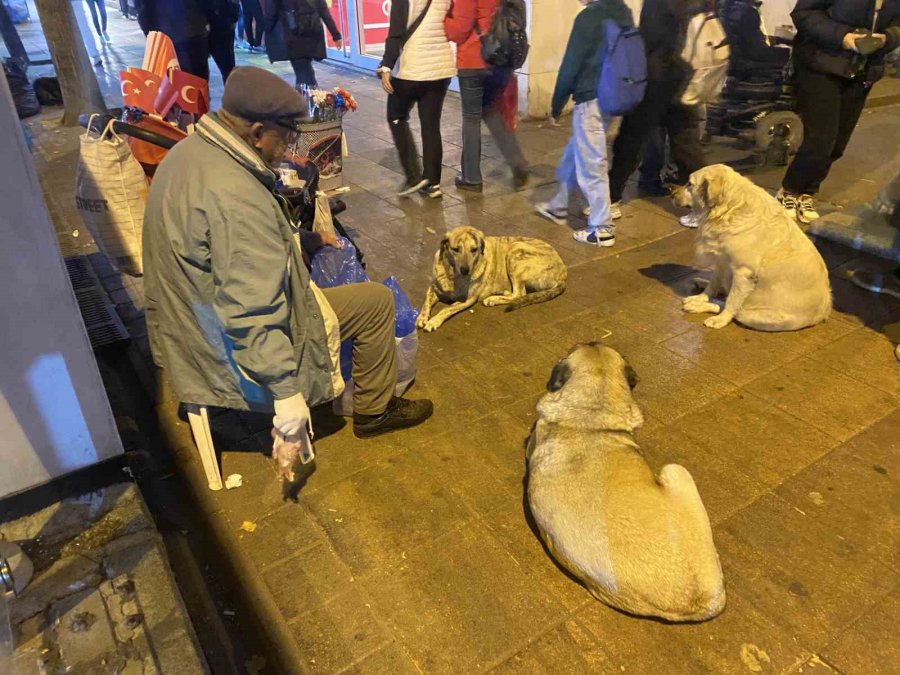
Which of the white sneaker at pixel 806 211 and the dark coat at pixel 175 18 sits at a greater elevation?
the dark coat at pixel 175 18

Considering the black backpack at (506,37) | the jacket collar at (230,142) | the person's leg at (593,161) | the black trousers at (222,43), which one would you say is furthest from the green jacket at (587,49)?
the black trousers at (222,43)

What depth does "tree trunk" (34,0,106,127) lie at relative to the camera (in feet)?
29.6

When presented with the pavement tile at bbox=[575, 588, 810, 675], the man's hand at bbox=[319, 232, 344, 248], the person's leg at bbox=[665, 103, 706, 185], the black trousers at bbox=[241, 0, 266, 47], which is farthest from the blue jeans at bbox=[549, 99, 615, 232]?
the black trousers at bbox=[241, 0, 266, 47]

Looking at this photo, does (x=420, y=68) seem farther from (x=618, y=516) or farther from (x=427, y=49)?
(x=618, y=516)

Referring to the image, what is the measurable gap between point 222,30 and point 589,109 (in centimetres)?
491

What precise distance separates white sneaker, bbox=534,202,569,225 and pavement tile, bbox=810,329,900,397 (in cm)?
284

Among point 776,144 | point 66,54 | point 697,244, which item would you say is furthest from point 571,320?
point 66,54

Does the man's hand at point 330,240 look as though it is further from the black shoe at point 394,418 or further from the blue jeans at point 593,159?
the blue jeans at point 593,159

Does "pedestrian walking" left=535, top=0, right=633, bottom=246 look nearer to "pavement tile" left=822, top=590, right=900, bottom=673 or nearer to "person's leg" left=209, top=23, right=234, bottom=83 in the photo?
"pavement tile" left=822, top=590, right=900, bottom=673

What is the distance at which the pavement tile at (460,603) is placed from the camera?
2.44m

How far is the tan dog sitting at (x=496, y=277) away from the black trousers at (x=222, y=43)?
4986 millimetres

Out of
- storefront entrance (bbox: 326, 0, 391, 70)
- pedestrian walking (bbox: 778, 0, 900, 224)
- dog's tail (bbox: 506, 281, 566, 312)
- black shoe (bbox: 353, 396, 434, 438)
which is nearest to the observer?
black shoe (bbox: 353, 396, 434, 438)

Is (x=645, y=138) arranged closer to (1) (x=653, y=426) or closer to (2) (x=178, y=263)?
(1) (x=653, y=426)

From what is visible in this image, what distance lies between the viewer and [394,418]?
352 centimetres
